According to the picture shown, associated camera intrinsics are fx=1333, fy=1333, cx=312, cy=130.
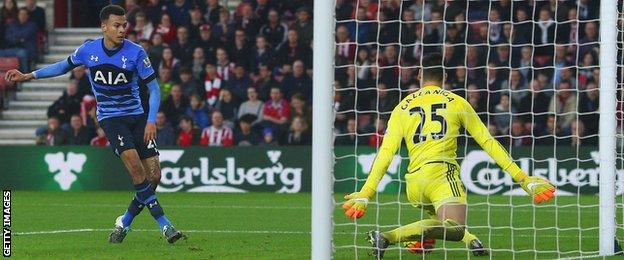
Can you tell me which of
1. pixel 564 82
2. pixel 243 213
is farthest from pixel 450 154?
pixel 564 82

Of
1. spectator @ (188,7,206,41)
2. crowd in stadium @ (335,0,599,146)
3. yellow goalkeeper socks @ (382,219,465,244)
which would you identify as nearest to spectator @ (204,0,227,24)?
spectator @ (188,7,206,41)

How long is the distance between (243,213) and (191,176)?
16.1 ft

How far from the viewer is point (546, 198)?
911 cm

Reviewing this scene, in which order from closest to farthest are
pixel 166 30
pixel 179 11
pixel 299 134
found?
pixel 299 134 → pixel 166 30 → pixel 179 11

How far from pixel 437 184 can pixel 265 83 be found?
12010mm

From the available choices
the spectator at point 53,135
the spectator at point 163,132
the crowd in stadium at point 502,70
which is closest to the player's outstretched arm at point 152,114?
the crowd in stadium at point 502,70

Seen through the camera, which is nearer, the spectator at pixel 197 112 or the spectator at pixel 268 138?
the spectator at pixel 268 138

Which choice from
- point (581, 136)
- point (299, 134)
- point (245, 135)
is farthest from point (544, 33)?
point (245, 135)

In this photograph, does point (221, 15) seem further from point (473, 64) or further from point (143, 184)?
point (143, 184)

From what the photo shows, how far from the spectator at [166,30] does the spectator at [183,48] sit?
529 mm

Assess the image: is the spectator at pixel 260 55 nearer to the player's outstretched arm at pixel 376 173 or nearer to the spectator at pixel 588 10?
the spectator at pixel 588 10

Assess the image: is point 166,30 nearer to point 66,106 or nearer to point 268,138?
point 66,106

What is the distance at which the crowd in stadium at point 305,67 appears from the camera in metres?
19.8

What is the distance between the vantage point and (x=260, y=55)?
22.2 m
